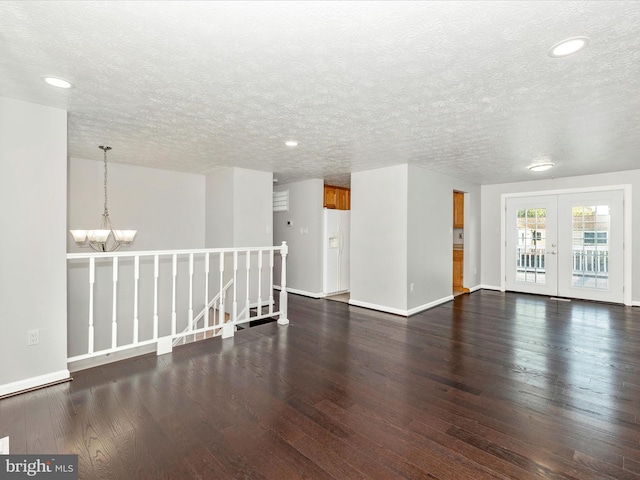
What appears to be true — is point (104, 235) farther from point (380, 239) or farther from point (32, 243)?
point (380, 239)

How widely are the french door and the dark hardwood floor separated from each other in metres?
2.43

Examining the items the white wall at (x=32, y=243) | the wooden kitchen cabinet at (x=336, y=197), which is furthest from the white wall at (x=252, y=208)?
the white wall at (x=32, y=243)

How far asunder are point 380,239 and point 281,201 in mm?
2606

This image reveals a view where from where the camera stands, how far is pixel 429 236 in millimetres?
A: 5258

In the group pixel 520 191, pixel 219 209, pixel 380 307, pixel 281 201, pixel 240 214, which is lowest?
pixel 380 307

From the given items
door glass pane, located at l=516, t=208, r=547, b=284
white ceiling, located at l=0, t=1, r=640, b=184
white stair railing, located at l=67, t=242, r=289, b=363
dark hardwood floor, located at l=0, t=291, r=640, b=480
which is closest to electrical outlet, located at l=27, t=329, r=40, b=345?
dark hardwood floor, located at l=0, t=291, r=640, b=480

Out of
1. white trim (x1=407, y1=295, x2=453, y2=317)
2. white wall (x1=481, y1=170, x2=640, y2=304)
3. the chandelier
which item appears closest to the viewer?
the chandelier

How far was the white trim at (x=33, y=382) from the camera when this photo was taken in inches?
96.2

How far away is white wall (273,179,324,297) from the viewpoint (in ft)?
20.1

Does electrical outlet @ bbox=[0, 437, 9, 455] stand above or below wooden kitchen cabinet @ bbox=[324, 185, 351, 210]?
below

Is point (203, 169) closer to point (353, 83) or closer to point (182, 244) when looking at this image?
point (182, 244)

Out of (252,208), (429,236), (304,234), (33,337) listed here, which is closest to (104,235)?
(33,337)

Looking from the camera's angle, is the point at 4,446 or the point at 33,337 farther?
the point at 33,337

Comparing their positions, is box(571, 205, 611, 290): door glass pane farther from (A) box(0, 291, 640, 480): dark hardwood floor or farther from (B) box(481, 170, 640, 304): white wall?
(A) box(0, 291, 640, 480): dark hardwood floor
